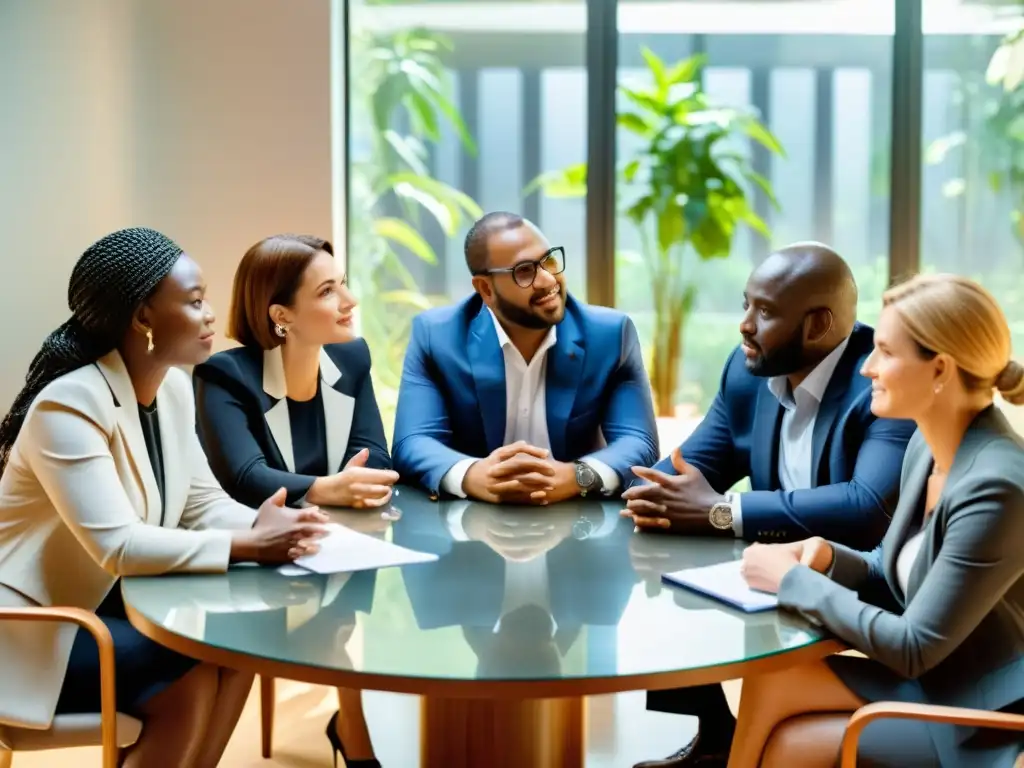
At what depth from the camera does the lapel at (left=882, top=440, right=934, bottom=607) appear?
2.19m

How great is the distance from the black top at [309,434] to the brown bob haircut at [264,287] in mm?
177

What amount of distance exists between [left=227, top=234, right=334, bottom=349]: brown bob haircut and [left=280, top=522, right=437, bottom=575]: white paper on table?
28.3 inches

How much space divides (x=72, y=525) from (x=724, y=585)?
1.23m

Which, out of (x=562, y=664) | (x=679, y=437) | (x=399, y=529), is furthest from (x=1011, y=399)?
(x=679, y=437)

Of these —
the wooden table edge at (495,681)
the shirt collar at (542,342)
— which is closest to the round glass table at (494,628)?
the wooden table edge at (495,681)

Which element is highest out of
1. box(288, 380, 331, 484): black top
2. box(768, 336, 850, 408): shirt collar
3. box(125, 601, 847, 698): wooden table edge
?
box(768, 336, 850, 408): shirt collar

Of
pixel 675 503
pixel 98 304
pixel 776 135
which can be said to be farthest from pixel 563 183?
pixel 98 304

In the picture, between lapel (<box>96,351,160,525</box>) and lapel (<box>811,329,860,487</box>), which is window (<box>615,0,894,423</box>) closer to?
lapel (<box>811,329,860,487</box>)

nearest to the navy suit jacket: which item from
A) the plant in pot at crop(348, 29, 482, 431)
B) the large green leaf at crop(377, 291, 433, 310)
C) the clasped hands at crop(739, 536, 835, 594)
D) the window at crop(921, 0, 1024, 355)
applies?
the clasped hands at crop(739, 536, 835, 594)

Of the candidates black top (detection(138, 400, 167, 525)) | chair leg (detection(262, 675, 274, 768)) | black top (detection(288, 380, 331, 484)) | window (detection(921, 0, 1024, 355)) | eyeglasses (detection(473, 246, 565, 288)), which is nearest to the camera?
black top (detection(138, 400, 167, 525))

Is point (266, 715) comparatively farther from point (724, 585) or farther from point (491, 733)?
point (724, 585)

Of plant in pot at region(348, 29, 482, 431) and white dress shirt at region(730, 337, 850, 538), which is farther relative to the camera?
plant in pot at region(348, 29, 482, 431)

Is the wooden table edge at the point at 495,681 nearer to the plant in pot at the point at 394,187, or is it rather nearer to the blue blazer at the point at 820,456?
the blue blazer at the point at 820,456

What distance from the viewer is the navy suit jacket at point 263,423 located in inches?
117
